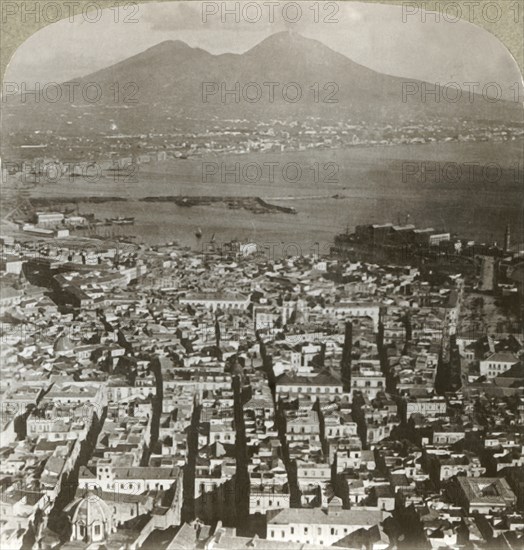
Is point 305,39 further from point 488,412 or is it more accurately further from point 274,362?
point 488,412

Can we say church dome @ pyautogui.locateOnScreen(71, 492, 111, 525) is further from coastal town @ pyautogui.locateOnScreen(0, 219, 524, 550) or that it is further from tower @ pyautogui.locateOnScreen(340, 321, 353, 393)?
tower @ pyautogui.locateOnScreen(340, 321, 353, 393)

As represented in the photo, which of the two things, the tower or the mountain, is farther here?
the tower

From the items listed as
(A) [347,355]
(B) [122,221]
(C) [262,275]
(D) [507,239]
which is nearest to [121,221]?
(B) [122,221]

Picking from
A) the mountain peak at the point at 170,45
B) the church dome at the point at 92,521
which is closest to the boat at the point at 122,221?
the mountain peak at the point at 170,45

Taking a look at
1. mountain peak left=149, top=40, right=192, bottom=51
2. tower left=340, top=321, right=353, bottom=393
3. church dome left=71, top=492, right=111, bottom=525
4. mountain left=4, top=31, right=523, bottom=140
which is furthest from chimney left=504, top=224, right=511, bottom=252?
church dome left=71, top=492, right=111, bottom=525

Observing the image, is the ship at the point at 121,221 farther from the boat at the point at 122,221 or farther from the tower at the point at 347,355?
the tower at the point at 347,355

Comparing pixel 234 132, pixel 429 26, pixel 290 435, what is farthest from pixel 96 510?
pixel 429 26

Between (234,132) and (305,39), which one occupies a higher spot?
(305,39)

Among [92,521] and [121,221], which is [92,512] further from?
[121,221]
